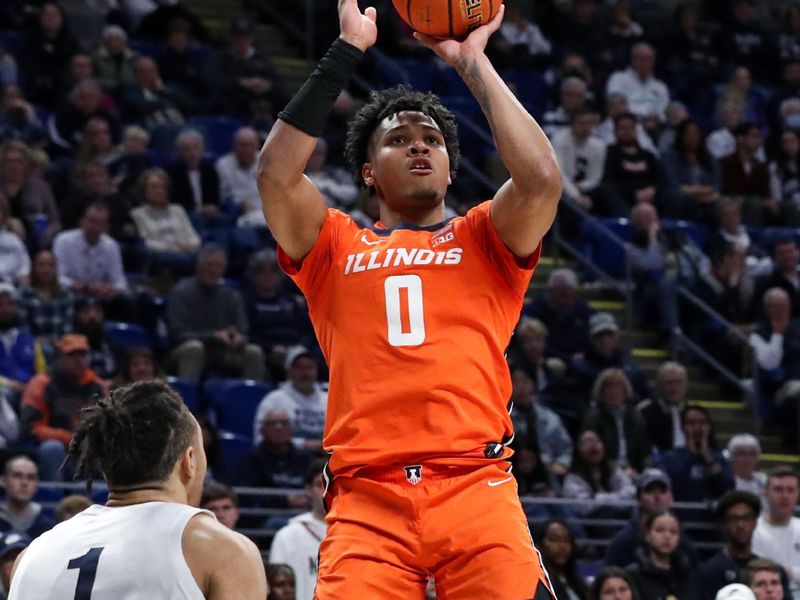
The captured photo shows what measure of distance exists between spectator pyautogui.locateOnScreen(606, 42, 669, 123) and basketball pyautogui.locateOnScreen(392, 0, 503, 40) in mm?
12099

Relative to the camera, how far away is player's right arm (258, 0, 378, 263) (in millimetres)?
5176

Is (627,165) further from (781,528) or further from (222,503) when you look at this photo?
(222,503)

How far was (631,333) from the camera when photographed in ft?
49.1

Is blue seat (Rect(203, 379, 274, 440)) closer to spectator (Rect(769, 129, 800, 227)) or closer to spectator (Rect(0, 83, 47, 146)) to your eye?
spectator (Rect(0, 83, 47, 146))

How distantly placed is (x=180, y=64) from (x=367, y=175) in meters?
10.1

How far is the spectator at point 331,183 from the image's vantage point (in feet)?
46.6

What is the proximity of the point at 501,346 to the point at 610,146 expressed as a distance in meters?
10.9

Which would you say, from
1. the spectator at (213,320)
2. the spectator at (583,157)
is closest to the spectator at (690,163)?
the spectator at (583,157)

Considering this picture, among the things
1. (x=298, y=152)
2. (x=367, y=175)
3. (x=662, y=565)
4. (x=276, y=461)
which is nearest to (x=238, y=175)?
(x=276, y=461)

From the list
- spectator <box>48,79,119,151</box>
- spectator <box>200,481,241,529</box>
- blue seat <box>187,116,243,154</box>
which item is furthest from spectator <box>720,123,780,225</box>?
spectator <box>200,481,241,529</box>

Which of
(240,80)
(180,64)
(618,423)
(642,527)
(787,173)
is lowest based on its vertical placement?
(642,527)

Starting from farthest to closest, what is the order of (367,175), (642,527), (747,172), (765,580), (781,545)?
(747,172), (781,545), (642,527), (765,580), (367,175)

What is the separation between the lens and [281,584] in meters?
8.81

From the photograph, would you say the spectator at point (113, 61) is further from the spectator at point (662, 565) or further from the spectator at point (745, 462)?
the spectator at point (662, 565)
